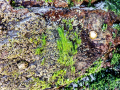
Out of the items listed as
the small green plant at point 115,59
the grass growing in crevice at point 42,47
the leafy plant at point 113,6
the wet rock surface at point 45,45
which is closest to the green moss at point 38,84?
the wet rock surface at point 45,45

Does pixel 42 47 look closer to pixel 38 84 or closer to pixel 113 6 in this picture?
pixel 38 84

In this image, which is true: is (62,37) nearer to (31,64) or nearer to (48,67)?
(48,67)

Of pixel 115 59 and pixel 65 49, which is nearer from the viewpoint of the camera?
pixel 65 49

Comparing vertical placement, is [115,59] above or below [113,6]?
below

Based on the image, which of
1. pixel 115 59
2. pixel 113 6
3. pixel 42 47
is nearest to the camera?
pixel 42 47

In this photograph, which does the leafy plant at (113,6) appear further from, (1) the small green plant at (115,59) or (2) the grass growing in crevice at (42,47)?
(2) the grass growing in crevice at (42,47)

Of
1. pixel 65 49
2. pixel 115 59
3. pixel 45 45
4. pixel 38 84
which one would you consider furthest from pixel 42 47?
pixel 115 59

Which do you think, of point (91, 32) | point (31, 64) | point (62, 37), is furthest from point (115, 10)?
point (31, 64)

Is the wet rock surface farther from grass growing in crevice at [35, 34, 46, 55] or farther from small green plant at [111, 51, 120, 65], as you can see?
small green plant at [111, 51, 120, 65]

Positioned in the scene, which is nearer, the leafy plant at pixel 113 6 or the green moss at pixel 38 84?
the green moss at pixel 38 84
